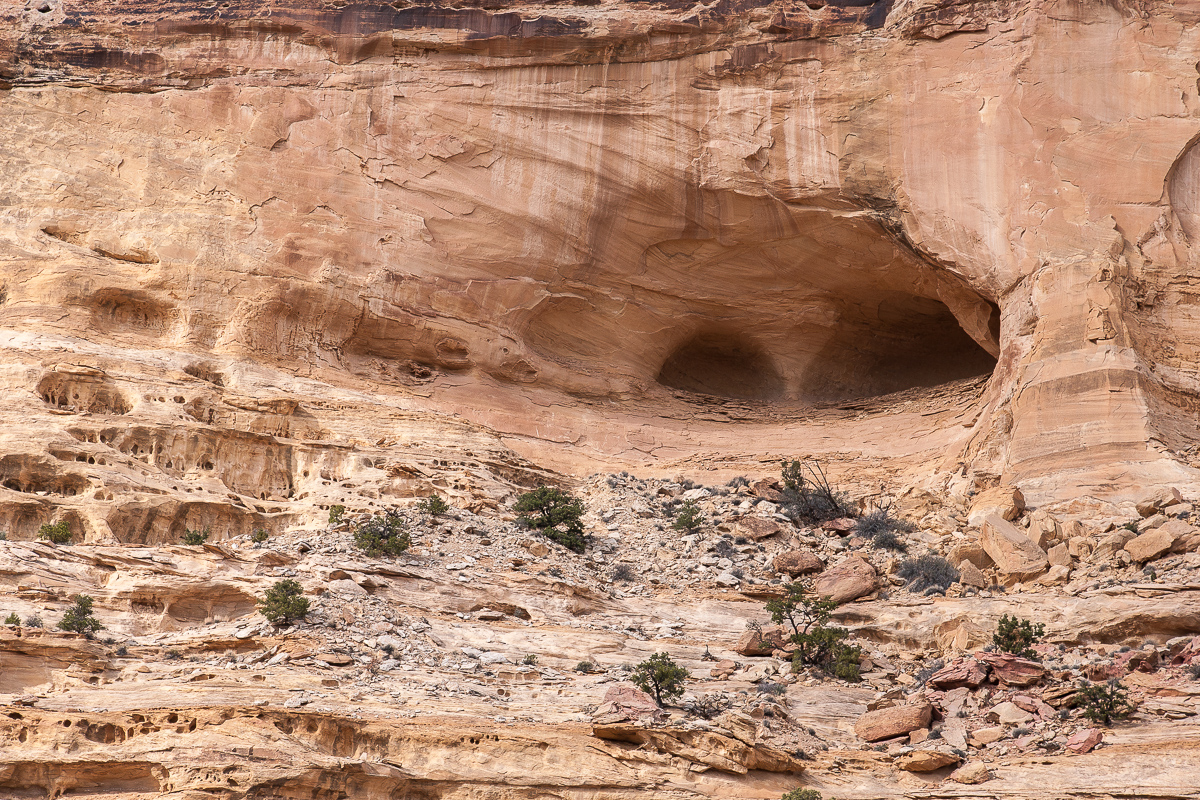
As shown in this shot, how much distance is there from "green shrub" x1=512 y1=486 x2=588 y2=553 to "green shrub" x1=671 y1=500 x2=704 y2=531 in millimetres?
1634

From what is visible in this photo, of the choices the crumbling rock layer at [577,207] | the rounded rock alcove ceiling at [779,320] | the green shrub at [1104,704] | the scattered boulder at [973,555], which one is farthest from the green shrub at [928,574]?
the rounded rock alcove ceiling at [779,320]

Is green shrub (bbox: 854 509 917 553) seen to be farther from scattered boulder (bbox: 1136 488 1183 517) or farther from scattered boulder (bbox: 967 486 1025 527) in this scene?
scattered boulder (bbox: 1136 488 1183 517)

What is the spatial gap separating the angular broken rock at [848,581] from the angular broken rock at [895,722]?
14.1ft

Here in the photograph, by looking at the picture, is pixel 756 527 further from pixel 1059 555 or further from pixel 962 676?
pixel 962 676

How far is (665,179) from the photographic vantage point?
78.3ft

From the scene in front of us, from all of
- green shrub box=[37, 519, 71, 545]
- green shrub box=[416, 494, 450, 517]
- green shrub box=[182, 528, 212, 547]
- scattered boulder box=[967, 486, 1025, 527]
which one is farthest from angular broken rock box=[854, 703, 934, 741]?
green shrub box=[37, 519, 71, 545]

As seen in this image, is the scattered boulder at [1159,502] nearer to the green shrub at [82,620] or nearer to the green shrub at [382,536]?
the green shrub at [382,536]

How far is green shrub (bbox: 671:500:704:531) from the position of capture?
1962 cm

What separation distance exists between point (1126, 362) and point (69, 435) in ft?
55.1

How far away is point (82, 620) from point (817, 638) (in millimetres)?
8510

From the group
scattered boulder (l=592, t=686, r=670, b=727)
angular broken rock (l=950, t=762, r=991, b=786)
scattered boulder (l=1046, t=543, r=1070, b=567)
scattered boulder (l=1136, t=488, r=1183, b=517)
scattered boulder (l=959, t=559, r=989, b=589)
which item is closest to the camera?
angular broken rock (l=950, t=762, r=991, b=786)

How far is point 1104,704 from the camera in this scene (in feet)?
37.9

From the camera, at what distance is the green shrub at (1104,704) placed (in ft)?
37.6

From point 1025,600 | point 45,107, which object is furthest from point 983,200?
point 45,107
